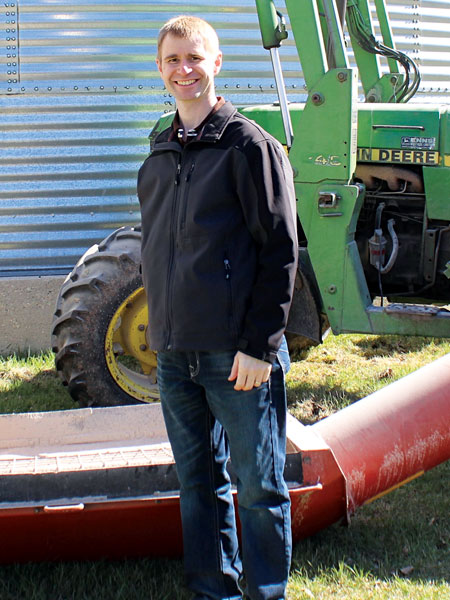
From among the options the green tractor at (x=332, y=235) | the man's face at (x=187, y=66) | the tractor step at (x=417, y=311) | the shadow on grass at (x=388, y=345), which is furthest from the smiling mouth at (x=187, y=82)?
the shadow on grass at (x=388, y=345)

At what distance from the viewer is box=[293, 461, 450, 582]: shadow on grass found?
3330mm

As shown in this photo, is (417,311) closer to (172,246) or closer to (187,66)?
(172,246)

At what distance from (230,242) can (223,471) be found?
0.82m

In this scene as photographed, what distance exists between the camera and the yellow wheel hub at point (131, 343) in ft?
15.9

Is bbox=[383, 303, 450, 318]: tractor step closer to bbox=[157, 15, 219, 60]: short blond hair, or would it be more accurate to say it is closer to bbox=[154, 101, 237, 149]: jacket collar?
bbox=[154, 101, 237, 149]: jacket collar

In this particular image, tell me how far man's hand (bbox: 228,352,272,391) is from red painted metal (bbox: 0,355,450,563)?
88cm

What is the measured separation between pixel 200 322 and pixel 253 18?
526cm

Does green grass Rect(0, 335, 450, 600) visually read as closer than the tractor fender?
Yes

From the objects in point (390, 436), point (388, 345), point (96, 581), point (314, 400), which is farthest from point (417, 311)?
point (96, 581)

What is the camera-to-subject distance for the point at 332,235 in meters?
4.74

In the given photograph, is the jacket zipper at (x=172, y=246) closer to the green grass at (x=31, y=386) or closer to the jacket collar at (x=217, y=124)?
the jacket collar at (x=217, y=124)

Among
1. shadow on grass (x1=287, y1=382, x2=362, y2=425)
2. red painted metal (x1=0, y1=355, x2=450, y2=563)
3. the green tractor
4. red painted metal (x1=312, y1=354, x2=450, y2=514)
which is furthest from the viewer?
shadow on grass (x1=287, y1=382, x2=362, y2=425)

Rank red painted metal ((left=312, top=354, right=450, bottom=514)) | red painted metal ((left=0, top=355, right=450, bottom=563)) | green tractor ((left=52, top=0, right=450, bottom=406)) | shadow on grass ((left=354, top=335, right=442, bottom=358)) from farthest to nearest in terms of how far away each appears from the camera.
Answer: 1. shadow on grass ((left=354, top=335, right=442, bottom=358))
2. green tractor ((left=52, top=0, right=450, bottom=406))
3. red painted metal ((left=312, top=354, right=450, bottom=514))
4. red painted metal ((left=0, top=355, right=450, bottom=563))

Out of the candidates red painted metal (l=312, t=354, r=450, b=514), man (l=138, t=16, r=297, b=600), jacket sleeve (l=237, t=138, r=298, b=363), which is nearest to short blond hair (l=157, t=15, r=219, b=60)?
man (l=138, t=16, r=297, b=600)
